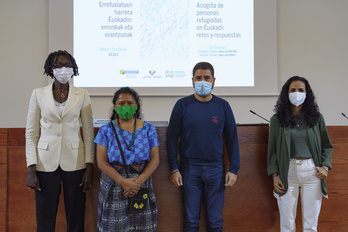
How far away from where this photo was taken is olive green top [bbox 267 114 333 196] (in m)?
1.99

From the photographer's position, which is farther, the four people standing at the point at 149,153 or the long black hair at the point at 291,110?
the long black hair at the point at 291,110

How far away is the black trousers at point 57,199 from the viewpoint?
179 centimetres

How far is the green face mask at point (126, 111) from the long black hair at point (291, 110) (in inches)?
40.7

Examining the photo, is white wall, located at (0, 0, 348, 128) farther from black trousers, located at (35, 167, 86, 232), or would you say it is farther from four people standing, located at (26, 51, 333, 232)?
black trousers, located at (35, 167, 86, 232)

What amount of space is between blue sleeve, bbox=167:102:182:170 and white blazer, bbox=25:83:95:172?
51cm

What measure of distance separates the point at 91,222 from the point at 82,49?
86.7 inches

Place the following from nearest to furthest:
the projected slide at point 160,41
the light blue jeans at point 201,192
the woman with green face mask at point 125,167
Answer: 1. the woman with green face mask at point 125,167
2. the light blue jeans at point 201,192
3. the projected slide at point 160,41

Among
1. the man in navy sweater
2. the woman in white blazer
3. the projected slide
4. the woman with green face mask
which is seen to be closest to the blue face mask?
the man in navy sweater

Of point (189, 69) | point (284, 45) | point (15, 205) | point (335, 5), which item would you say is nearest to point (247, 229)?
point (15, 205)

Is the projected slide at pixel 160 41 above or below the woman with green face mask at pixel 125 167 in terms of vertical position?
above

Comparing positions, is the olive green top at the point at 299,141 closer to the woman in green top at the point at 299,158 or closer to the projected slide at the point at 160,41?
the woman in green top at the point at 299,158

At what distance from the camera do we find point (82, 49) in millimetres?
→ 3570

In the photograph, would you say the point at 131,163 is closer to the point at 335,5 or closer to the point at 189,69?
the point at 189,69

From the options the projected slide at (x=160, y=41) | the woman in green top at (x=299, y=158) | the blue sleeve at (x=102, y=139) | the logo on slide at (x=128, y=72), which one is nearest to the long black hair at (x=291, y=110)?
the woman in green top at (x=299, y=158)
